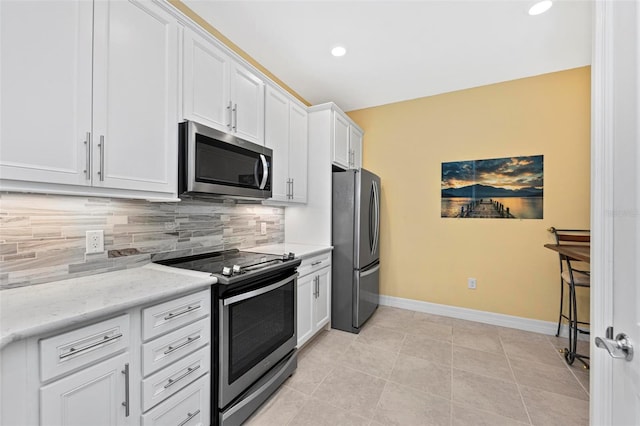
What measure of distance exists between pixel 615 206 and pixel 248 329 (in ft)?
5.71

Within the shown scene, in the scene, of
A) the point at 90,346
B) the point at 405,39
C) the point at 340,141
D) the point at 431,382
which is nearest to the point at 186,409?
the point at 90,346

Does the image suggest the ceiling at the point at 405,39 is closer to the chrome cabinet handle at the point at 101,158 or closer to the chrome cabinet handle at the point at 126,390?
the chrome cabinet handle at the point at 101,158

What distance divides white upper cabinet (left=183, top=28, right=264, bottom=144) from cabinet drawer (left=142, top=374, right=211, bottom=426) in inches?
61.0

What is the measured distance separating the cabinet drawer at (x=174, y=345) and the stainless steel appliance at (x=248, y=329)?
7 cm

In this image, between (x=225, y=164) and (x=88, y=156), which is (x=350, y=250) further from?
(x=88, y=156)

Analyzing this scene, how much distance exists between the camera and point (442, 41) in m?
2.37

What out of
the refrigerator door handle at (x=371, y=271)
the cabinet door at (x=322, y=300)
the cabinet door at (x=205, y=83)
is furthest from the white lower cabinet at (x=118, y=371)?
the refrigerator door handle at (x=371, y=271)

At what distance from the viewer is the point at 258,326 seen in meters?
1.75

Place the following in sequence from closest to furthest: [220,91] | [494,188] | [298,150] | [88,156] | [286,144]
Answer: [88,156] < [220,91] < [286,144] < [298,150] < [494,188]

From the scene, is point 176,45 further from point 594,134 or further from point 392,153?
point 392,153

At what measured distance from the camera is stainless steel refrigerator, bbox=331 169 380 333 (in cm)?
289

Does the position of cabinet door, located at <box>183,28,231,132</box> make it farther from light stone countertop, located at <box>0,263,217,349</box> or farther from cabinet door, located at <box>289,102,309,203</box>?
light stone countertop, located at <box>0,263,217,349</box>

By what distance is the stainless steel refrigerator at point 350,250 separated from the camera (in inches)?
114

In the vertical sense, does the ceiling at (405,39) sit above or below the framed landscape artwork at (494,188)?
above
